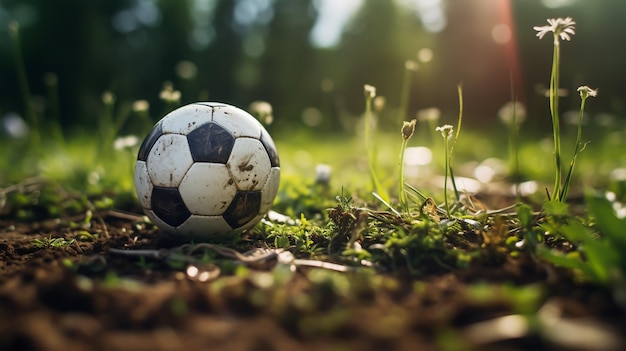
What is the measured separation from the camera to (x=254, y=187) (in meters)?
2.99

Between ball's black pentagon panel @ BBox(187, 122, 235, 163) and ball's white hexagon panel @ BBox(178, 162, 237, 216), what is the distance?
1.5 inches

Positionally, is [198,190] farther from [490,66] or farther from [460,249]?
[490,66]

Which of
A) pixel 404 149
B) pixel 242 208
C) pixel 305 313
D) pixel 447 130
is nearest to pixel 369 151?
pixel 404 149

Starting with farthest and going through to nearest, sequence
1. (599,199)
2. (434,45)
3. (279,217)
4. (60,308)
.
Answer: (434,45) → (279,217) → (599,199) → (60,308)

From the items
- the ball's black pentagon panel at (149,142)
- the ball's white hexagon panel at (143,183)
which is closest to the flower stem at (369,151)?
the ball's black pentagon panel at (149,142)

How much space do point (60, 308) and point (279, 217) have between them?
5.82 feet

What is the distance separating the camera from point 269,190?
3094 millimetres

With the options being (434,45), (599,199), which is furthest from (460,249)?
(434,45)

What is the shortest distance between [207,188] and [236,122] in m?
0.42

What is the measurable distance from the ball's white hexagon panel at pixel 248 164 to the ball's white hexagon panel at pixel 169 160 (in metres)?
0.24

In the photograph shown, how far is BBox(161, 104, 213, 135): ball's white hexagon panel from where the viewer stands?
2.95 meters

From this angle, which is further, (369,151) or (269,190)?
(369,151)

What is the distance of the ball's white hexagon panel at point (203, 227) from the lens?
2914 mm

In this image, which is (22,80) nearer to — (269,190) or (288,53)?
(269,190)
